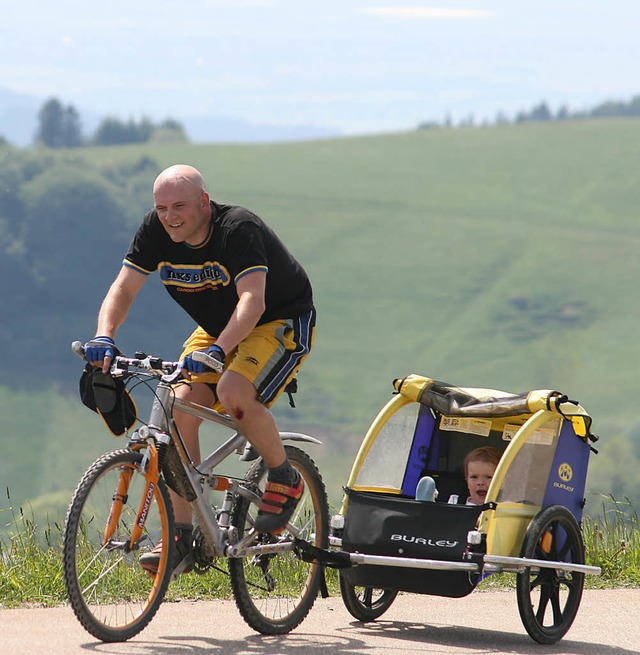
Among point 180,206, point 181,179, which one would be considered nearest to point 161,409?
point 180,206

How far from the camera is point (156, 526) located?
476 centimetres

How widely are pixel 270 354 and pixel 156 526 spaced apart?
789 mm

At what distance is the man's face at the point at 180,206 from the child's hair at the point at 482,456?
5.94 feet

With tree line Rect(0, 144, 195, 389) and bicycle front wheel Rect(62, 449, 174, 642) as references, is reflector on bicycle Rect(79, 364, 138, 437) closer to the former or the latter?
bicycle front wheel Rect(62, 449, 174, 642)

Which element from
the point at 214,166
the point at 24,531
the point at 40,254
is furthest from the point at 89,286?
the point at 24,531

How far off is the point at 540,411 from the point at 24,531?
260 centimetres

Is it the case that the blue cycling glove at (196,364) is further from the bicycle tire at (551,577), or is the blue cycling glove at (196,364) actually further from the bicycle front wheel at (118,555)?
the bicycle tire at (551,577)

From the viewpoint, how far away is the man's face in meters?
4.60

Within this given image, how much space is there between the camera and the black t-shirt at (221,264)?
4633 mm

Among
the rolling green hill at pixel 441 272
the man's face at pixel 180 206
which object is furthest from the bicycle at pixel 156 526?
the rolling green hill at pixel 441 272

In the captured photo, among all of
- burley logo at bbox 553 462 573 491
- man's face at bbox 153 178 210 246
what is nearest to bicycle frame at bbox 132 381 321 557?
man's face at bbox 153 178 210 246

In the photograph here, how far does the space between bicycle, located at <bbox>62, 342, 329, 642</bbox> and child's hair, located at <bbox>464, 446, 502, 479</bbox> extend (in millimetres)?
895

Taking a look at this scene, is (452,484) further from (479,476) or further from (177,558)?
(177,558)

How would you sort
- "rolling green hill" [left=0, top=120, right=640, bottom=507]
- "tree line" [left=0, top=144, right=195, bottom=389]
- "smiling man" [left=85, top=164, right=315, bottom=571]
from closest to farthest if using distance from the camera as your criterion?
"smiling man" [left=85, top=164, right=315, bottom=571]
"rolling green hill" [left=0, top=120, right=640, bottom=507]
"tree line" [left=0, top=144, right=195, bottom=389]
